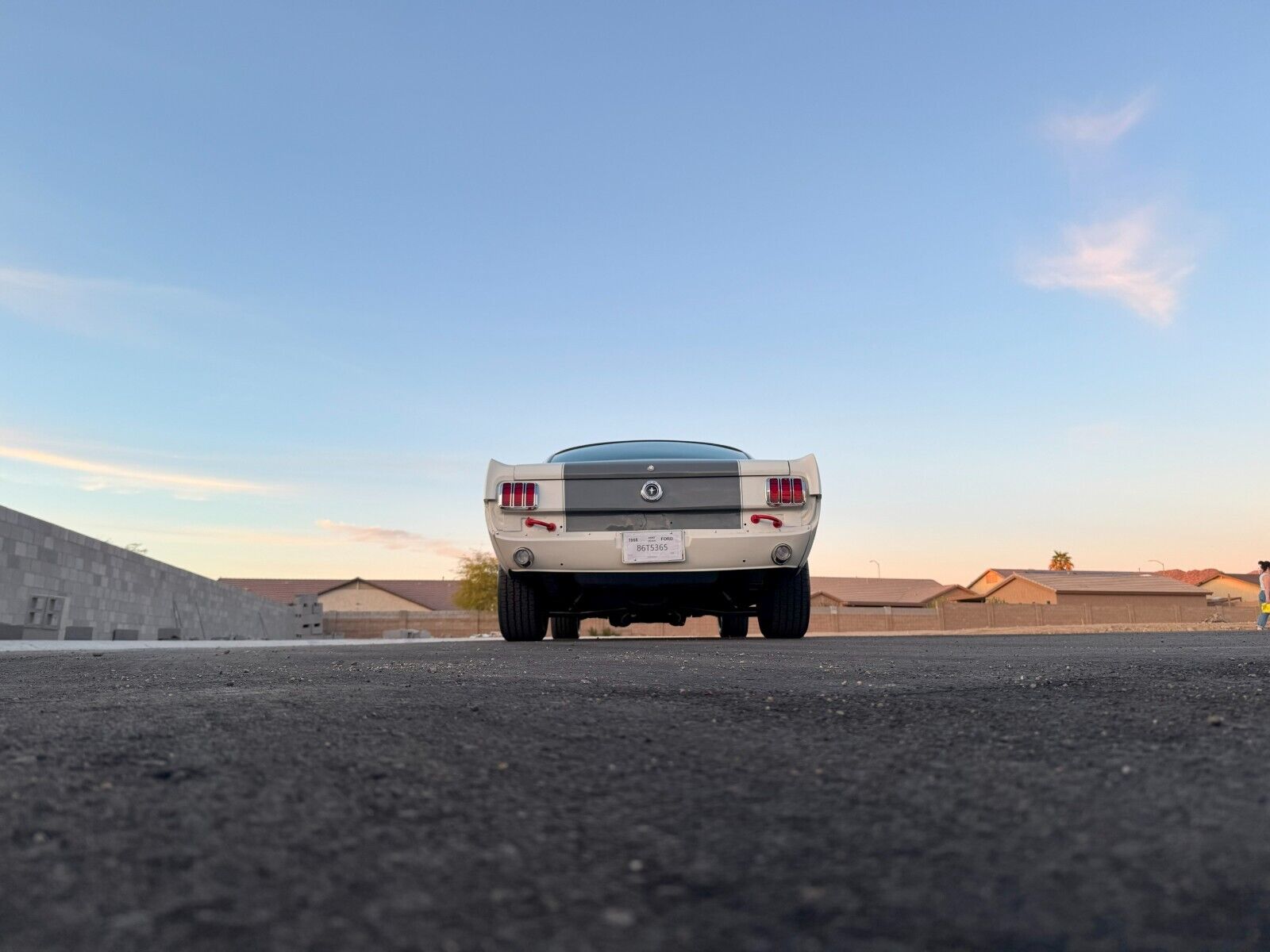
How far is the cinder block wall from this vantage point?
37.3ft

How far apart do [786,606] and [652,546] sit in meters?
1.53

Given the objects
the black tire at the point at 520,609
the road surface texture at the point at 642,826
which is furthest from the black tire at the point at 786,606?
the road surface texture at the point at 642,826

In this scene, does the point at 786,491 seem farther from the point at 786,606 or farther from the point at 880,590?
the point at 880,590

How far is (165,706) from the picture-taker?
215 cm

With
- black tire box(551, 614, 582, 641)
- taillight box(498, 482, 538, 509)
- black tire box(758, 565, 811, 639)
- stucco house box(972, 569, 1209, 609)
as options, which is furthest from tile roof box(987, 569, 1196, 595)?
taillight box(498, 482, 538, 509)

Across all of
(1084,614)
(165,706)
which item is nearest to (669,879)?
(165,706)

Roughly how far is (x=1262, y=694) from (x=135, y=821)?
2.31m

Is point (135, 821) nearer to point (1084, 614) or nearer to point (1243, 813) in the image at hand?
point (1243, 813)

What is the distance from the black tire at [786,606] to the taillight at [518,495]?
203cm

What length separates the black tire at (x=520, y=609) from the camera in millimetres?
7160

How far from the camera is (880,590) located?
56125 mm

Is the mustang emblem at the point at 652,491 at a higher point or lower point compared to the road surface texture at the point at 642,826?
higher

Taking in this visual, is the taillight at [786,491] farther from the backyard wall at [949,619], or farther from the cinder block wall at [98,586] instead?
the backyard wall at [949,619]

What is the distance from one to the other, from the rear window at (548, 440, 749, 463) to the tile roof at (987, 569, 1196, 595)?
46.5 m
